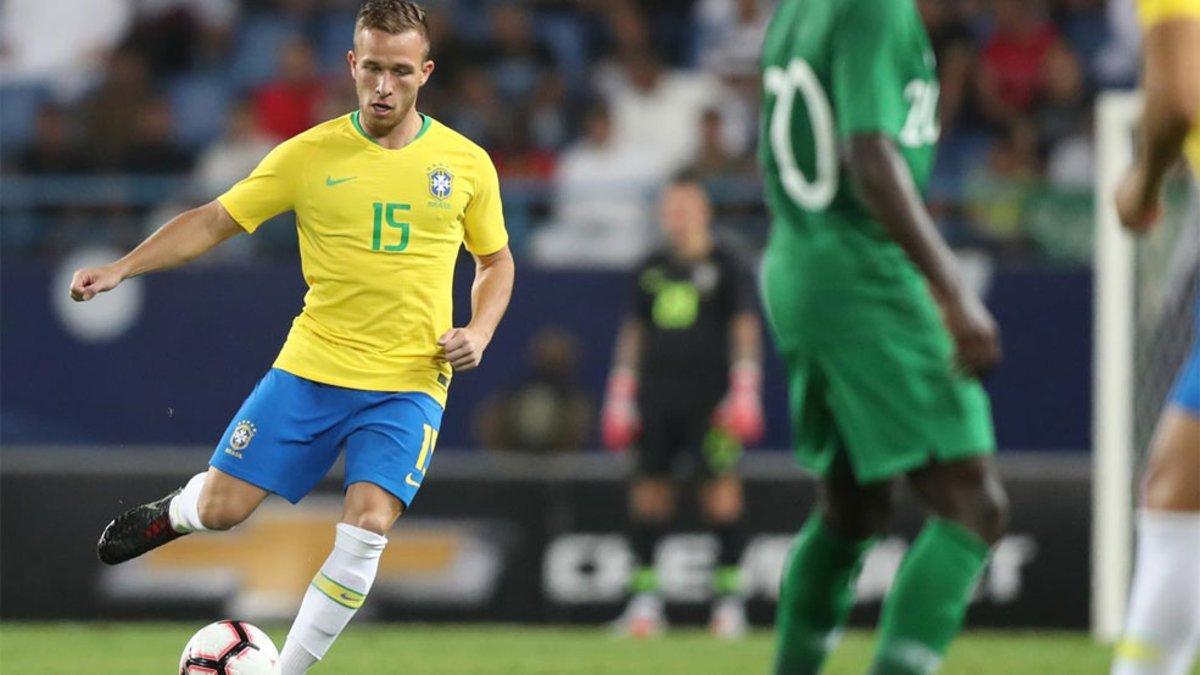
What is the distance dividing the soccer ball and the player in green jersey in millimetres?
1587

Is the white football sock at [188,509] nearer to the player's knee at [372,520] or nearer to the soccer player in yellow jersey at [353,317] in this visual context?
the soccer player in yellow jersey at [353,317]

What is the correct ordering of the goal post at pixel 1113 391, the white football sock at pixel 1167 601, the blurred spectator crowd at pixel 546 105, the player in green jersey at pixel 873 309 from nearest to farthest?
the white football sock at pixel 1167 601 → the player in green jersey at pixel 873 309 → the goal post at pixel 1113 391 → the blurred spectator crowd at pixel 546 105

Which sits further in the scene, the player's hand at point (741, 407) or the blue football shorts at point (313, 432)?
the player's hand at point (741, 407)

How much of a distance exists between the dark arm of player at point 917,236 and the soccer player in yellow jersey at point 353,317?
157 centimetres

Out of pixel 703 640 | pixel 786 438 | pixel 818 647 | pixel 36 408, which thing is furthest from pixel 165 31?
pixel 818 647

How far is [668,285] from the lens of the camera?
34.5 ft

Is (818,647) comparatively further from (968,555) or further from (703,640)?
(703,640)

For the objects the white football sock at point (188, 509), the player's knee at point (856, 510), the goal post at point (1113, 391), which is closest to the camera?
the player's knee at point (856, 510)

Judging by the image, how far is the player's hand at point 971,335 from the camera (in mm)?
4188

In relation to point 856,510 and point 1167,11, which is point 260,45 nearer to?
point 856,510

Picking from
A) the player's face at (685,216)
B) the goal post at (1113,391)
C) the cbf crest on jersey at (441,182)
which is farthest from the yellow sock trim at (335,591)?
the goal post at (1113,391)

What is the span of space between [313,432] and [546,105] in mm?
8062

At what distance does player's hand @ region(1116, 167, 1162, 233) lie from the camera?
3.92 m

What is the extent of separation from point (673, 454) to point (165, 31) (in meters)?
6.07
